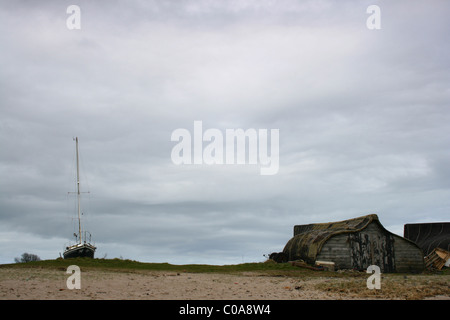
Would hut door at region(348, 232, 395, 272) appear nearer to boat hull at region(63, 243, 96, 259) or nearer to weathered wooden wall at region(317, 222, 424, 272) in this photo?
weathered wooden wall at region(317, 222, 424, 272)

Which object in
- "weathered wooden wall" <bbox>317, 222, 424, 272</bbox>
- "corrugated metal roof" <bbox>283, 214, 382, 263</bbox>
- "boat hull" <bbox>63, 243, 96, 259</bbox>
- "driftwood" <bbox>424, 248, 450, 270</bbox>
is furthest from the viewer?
"boat hull" <bbox>63, 243, 96, 259</bbox>

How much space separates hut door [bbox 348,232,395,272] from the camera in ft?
126

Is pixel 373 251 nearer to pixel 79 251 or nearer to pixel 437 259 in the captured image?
pixel 437 259

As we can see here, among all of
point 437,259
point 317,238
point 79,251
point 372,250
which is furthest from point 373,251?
point 79,251

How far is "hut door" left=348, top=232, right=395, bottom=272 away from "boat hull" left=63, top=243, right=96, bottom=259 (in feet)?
104

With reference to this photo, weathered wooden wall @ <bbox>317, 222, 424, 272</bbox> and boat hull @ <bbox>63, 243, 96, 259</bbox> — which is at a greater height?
weathered wooden wall @ <bbox>317, 222, 424, 272</bbox>

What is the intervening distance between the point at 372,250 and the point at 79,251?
33.9 m

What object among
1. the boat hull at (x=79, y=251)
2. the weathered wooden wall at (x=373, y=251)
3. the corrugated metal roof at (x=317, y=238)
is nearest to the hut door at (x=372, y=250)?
the weathered wooden wall at (x=373, y=251)

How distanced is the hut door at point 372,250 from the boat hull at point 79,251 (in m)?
31.8

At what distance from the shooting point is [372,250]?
39156mm

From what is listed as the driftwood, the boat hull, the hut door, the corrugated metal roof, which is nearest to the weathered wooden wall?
the hut door

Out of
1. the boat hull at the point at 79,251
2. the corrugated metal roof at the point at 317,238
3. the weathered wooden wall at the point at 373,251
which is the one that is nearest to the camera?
the weathered wooden wall at the point at 373,251

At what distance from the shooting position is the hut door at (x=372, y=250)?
38531 millimetres

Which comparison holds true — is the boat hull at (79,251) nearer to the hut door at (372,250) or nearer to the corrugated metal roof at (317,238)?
the corrugated metal roof at (317,238)
